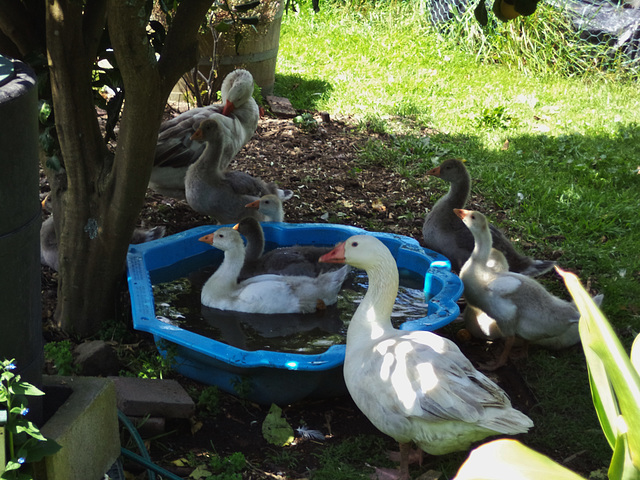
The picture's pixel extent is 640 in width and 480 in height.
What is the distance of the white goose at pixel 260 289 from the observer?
4.52 meters

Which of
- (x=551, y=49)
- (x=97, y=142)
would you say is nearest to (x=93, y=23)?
(x=97, y=142)

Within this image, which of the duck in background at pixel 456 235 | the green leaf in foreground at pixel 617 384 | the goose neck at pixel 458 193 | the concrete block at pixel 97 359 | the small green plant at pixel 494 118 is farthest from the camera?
the small green plant at pixel 494 118

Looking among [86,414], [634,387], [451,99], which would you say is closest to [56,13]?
[86,414]

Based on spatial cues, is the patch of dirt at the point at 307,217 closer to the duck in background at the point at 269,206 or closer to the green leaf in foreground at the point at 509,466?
the duck in background at the point at 269,206

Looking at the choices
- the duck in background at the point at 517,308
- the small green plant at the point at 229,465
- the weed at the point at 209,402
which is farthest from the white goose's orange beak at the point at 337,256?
the small green plant at the point at 229,465

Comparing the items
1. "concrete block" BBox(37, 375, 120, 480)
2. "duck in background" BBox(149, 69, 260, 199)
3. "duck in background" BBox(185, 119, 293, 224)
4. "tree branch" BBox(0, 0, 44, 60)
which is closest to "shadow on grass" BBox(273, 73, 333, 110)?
"duck in background" BBox(149, 69, 260, 199)

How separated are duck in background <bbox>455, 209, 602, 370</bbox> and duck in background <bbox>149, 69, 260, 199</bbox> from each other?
2.78 meters

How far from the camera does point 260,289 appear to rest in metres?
4.52

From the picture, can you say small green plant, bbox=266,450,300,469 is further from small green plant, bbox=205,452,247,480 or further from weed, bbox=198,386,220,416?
weed, bbox=198,386,220,416

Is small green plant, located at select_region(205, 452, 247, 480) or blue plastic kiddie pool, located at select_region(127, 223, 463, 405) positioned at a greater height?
blue plastic kiddie pool, located at select_region(127, 223, 463, 405)

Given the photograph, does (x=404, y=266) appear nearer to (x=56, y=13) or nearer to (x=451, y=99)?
(x=56, y=13)

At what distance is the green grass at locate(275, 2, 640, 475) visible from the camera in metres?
4.75

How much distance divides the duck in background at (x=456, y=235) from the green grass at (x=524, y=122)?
461 millimetres

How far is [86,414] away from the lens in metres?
2.54
